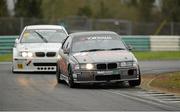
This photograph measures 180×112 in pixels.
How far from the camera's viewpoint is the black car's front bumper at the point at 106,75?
1858 cm

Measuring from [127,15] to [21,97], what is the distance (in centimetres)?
6429

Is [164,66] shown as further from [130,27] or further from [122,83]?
[130,27]

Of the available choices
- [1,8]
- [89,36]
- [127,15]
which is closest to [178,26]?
[1,8]

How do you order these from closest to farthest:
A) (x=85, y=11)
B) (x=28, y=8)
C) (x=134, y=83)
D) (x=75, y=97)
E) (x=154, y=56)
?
(x=75, y=97)
(x=134, y=83)
(x=154, y=56)
(x=28, y=8)
(x=85, y=11)

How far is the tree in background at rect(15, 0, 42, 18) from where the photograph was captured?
64.8m

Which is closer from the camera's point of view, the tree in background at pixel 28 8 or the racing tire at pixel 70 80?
the racing tire at pixel 70 80

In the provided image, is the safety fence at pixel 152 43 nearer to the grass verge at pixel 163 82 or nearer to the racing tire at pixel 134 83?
the grass verge at pixel 163 82

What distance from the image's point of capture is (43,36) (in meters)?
25.8

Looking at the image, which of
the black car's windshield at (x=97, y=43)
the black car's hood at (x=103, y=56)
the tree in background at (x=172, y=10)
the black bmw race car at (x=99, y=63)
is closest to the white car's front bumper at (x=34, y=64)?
the black car's windshield at (x=97, y=43)

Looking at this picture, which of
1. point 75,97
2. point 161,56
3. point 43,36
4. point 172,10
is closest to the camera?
point 75,97

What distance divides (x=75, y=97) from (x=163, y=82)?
4.14m

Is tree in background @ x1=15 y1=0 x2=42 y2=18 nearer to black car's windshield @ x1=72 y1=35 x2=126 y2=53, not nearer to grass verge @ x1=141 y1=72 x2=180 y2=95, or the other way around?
grass verge @ x1=141 y1=72 x2=180 y2=95

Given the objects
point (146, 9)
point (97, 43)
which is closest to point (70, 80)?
point (97, 43)

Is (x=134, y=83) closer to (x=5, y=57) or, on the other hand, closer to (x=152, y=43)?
(x=5, y=57)
